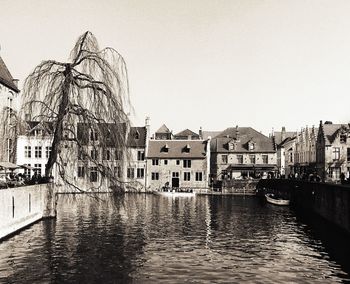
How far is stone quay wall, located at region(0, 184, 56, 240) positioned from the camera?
2906 cm

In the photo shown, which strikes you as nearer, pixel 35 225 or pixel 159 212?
pixel 35 225

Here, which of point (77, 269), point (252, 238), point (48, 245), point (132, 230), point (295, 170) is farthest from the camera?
point (295, 170)

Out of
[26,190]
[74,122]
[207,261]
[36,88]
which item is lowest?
[207,261]

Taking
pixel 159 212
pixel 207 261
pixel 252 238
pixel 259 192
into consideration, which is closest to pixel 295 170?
pixel 259 192

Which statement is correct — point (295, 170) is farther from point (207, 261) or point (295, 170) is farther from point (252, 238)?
point (207, 261)

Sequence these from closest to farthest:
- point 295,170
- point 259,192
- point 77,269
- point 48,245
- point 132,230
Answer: point 77,269, point 48,245, point 132,230, point 259,192, point 295,170

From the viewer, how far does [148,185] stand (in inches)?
3300

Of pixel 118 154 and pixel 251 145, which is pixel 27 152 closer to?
pixel 251 145

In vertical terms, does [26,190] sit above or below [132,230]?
above

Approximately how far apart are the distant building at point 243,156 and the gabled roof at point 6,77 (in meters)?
50.3

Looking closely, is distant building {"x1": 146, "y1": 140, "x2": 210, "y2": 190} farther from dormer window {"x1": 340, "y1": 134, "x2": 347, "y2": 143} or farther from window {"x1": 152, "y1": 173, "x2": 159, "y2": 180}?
dormer window {"x1": 340, "y1": 134, "x2": 347, "y2": 143}

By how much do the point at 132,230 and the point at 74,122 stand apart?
382 inches

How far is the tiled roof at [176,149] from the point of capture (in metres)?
85.1

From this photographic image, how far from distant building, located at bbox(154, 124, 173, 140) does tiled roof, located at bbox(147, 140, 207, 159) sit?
2035 cm
